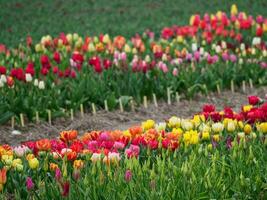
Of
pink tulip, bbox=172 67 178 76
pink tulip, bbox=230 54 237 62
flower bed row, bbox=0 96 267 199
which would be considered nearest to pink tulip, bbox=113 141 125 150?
flower bed row, bbox=0 96 267 199

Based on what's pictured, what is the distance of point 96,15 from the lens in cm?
1420

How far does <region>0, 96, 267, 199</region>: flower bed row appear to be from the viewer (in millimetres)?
3514

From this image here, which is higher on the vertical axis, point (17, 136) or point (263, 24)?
point (263, 24)

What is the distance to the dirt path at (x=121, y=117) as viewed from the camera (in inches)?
248

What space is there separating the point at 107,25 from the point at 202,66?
5015mm

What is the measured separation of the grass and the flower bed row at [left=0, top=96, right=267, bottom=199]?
616cm

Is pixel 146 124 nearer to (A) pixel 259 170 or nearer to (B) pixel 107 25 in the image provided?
(A) pixel 259 170

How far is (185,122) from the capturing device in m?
4.80

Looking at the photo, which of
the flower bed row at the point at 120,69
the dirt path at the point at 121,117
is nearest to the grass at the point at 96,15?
the flower bed row at the point at 120,69

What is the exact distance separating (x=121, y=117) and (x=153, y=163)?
9.83 feet

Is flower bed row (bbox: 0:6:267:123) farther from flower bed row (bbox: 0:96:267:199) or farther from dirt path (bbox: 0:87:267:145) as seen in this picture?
flower bed row (bbox: 0:96:267:199)

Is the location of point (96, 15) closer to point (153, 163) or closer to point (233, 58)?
point (233, 58)

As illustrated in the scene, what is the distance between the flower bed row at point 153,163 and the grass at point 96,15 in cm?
616

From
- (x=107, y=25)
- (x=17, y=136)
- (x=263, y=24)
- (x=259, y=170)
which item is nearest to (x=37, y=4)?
(x=107, y=25)
